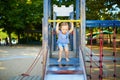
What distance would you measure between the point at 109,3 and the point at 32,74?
2574 cm

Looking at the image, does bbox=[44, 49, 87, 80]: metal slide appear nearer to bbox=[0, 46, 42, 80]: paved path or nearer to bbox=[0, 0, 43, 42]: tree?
bbox=[0, 46, 42, 80]: paved path

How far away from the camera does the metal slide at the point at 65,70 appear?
383 inches

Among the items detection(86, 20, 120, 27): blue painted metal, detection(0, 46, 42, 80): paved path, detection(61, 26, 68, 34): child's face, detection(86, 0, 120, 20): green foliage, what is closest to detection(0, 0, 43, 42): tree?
detection(86, 0, 120, 20): green foliage

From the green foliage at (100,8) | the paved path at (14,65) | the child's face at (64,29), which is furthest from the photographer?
the green foliage at (100,8)

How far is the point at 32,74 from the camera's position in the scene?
58.5 feet

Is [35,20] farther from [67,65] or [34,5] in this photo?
[67,65]

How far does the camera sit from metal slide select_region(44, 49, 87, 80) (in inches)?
383

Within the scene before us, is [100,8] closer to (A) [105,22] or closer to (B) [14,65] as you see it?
(A) [105,22]

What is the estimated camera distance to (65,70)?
399 inches

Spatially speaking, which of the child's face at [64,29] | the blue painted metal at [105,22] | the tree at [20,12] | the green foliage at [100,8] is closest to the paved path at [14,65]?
the child's face at [64,29]

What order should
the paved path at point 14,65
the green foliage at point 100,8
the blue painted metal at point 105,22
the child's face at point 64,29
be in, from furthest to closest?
the green foliage at point 100,8 → the blue painted metal at point 105,22 → the paved path at point 14,65 → the child's face at point 64,29


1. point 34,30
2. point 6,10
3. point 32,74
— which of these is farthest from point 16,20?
point 32,74

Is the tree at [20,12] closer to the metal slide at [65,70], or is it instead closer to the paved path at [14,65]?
the paved path at [14,65]

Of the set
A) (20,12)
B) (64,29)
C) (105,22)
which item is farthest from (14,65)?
(20,12)
